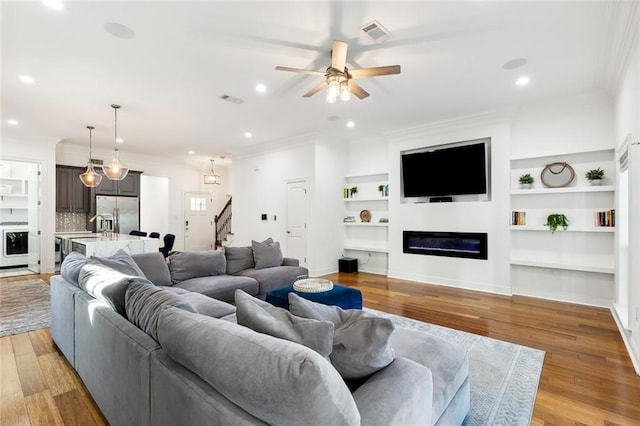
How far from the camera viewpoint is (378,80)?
3922mm

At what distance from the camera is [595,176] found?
4293 mm

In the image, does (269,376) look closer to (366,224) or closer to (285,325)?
(285,325)

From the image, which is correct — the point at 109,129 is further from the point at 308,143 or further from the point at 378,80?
the point at 378,80

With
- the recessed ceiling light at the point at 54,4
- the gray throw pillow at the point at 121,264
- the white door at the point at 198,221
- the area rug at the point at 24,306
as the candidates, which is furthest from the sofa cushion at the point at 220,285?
the white door at the point at 198,221

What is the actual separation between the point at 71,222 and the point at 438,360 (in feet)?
30.3

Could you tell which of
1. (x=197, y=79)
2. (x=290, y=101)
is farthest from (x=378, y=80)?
(x=197, y=79)

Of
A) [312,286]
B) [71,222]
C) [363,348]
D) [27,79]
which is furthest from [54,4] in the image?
[71,222]

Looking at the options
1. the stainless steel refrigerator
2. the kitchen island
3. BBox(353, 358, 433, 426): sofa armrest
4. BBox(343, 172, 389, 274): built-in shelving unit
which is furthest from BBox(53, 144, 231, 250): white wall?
BBox(353, 358, 433, 426): sofa armrest

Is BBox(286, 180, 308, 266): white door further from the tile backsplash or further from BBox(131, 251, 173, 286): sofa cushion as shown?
the tile backsplash

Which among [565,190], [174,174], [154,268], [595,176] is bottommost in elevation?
[154,268]

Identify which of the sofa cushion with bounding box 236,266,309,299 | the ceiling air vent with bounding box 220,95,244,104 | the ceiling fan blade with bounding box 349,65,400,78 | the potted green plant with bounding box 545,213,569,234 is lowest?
the sofa cushion with bounding box 236,266,309,299

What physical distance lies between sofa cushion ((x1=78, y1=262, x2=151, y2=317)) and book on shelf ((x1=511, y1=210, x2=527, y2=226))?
514 centimetres

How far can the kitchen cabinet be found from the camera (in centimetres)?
771

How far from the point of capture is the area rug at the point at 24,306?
3512 mm
